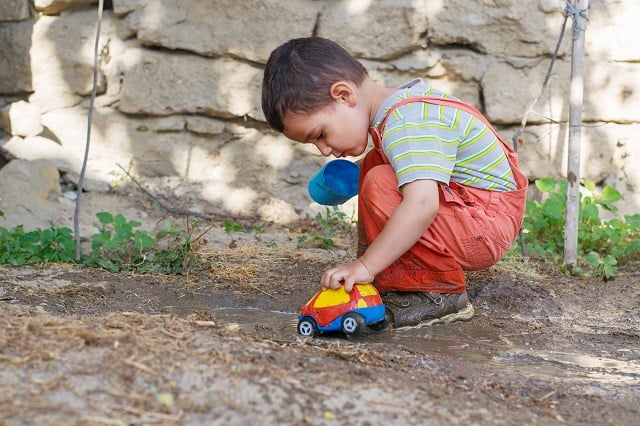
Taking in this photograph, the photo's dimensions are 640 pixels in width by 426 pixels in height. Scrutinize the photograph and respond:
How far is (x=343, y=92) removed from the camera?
3.00m

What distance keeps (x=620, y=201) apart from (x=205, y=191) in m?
2.68

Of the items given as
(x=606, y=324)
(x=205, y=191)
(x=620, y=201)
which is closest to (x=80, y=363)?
(x=606, y=324)

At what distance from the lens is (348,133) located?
3.00 meters

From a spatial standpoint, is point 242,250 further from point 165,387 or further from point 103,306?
point 165,387

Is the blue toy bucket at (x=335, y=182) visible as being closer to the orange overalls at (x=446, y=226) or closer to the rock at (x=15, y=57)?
the orange overalls at (x=446, y=226)

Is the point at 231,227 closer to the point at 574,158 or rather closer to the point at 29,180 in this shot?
the point at 29,180

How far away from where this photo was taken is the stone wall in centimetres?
521

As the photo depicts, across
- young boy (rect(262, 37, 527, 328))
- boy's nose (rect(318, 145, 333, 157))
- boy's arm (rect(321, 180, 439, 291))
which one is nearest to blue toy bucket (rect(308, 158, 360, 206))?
young boy (rect(262, 37, 527, 328))

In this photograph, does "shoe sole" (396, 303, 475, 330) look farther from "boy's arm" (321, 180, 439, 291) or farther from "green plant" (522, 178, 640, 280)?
"green plant" (522, 178, 640, 280)

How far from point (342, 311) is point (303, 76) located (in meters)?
0.84

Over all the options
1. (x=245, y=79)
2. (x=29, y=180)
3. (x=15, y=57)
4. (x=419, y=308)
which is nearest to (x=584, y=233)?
(x=419, y=308)

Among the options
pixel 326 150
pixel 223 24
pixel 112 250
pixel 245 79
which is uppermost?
pixel 223 24

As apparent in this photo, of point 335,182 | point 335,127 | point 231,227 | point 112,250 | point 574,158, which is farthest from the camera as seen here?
point 231,227

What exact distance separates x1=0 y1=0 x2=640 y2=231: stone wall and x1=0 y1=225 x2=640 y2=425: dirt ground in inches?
70.0
